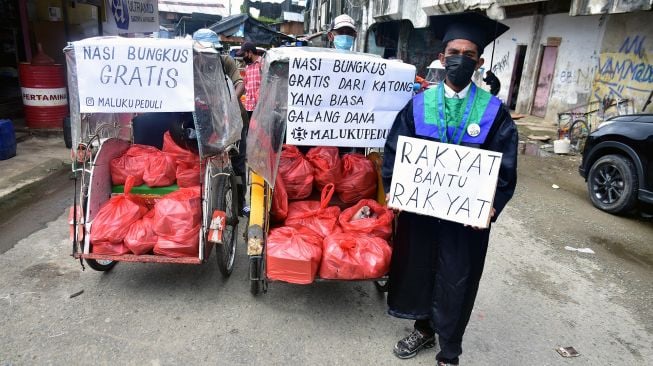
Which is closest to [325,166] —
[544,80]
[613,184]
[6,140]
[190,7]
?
[613,184]

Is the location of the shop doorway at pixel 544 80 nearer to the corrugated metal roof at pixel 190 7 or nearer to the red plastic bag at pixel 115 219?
the red plastic bag at pixel 115 219

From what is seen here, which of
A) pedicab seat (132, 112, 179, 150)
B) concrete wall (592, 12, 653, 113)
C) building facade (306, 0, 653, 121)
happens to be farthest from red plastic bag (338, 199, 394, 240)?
concrete wall (592, 12, 653, 113)

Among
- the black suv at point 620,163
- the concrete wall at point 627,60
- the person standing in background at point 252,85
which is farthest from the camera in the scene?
the concrete wall at point 627,60

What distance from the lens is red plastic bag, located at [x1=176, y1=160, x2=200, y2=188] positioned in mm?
3893

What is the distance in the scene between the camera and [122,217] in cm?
344

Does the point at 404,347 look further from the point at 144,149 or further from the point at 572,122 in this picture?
the point at 572,122

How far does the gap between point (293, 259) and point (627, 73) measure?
37.3 ft

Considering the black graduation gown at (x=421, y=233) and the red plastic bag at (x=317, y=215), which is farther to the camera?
the red plastic bag at (x=317, y=215)

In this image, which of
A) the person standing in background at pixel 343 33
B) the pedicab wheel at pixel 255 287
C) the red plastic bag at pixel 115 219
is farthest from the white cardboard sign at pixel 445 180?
the person standing in background at pixel 343 33

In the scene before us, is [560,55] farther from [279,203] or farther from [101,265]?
[101,265]

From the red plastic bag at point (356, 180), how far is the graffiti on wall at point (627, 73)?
9.57 metres

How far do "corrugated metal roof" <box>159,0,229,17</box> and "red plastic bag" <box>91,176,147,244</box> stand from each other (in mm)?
34809

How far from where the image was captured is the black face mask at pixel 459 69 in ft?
8.52

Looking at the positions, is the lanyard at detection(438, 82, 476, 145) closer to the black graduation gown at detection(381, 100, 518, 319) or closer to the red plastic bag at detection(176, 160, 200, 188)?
the black graduation gown at detection(381, 100, 518, 319)
